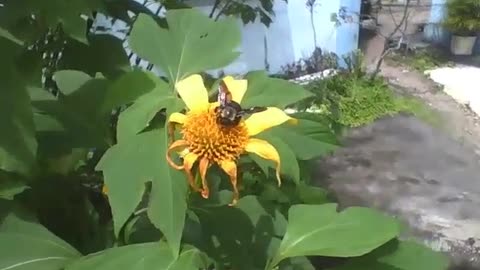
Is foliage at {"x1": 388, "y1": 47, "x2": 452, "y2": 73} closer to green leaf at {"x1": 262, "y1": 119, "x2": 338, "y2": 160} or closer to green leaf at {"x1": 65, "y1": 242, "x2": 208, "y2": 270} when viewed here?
green leaf at {"x1": 262, "y1": 119, "x2": 338, "y2": 160}

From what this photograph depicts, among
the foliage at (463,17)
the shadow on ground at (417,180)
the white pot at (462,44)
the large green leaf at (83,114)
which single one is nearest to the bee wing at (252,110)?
the large green leaf at (83,114)

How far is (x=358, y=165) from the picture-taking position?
3.14 meters

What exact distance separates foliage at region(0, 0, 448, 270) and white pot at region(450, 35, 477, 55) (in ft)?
12.8

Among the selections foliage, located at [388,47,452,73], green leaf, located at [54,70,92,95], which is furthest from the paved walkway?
green leaf, located at [54,70,92,95]

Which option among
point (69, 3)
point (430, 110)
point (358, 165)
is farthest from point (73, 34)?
point (430, 110)

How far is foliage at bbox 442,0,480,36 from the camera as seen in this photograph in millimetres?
4180

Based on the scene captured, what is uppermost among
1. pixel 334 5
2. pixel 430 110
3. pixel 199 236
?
pixel 199 236

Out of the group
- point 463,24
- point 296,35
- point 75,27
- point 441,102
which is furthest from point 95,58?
point 463,24

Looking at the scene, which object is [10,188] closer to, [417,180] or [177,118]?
[177,118]

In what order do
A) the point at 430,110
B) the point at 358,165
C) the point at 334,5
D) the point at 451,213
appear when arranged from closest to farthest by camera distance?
the point at 451,213
the point at 358,165
the point at 430,110
the point at 334,5

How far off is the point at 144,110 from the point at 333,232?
0.42ft

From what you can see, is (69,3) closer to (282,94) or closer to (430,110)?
(282,94)

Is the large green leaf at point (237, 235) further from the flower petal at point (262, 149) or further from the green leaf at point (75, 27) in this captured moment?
the green leaf at point (75, 27)

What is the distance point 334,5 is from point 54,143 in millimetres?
3561
